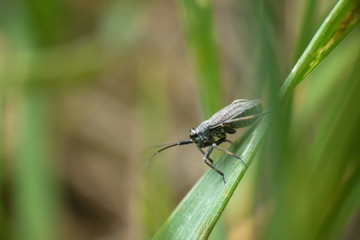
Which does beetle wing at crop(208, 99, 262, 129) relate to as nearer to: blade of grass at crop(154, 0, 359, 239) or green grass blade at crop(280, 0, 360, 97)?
blade of grass at crop(154, 0, 359, 239)

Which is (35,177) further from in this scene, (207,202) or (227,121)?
(207,202)

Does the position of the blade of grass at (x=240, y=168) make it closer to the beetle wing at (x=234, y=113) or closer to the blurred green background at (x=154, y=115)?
the blurred green background at (x=154, y=115)

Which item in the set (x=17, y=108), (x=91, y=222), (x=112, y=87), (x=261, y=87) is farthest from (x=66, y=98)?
(x=261, y=87)

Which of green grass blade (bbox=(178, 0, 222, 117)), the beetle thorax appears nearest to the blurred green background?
green grass blade (bbox=(178, 0, 222, 117))

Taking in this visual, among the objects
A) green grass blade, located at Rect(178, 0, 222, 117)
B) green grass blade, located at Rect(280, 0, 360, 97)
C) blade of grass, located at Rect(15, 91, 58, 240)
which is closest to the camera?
green grass blade, located at Rect(280, 0, 360, 97)

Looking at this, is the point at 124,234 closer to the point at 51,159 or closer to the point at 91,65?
the point at 51,159
